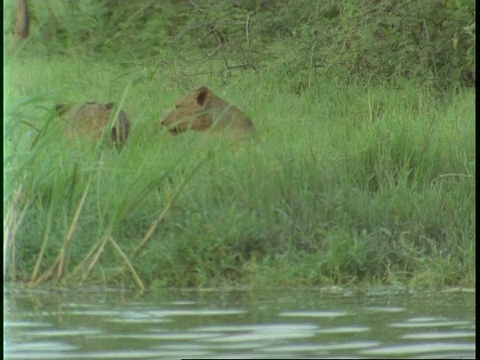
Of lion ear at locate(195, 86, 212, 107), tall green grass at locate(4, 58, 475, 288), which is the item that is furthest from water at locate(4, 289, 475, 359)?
lion ear at locate(195, 86, 212, 107)

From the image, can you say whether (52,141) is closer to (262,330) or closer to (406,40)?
(262,330)

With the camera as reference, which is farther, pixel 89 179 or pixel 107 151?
pixel 107 151

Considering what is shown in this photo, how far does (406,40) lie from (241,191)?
295cm

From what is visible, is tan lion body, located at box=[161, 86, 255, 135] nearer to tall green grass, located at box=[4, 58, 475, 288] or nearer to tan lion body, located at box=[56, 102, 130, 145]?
tall green grass, located at box=[4, 58, 475, 288]

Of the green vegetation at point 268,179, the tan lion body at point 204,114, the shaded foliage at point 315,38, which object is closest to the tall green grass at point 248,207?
the green vegetation at point 268,179

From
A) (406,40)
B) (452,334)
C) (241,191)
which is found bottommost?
(452,334)

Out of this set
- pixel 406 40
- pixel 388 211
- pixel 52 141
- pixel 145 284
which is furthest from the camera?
pixel 406 40

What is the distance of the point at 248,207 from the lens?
299 inches

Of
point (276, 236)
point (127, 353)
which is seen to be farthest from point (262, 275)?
point (127, 353)

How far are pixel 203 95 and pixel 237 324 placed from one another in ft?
10.2

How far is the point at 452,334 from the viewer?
19.8ft

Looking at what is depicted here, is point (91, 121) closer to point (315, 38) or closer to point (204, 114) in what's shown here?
point (204, 114)

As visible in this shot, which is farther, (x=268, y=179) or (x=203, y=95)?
(x=203, y=95)

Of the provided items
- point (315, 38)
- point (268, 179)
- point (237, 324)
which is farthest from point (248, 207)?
point (315, 38)
